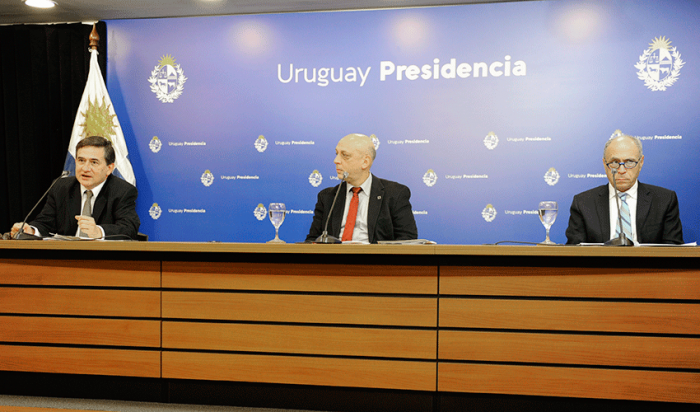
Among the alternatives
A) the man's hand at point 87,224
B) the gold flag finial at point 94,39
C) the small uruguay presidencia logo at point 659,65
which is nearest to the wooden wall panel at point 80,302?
the man's hand at point 87,224

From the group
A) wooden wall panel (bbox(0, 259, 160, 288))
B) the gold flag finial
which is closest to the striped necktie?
wooden wall panel (bbox(0, 259, 160, 288))

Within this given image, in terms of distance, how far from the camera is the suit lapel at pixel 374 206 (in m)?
3.22

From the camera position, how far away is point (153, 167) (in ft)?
14.6

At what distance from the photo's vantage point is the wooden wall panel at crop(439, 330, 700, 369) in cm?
204

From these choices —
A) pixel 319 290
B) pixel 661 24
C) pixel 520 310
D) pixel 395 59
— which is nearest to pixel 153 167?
pixel 395 59

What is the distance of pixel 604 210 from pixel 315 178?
2272 millimetres

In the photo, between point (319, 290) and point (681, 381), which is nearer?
point (681, 381)

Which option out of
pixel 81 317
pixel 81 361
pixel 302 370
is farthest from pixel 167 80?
pixel 302 370

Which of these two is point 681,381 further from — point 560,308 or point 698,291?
point 560,308

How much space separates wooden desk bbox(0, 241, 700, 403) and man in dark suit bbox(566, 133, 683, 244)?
0.93m

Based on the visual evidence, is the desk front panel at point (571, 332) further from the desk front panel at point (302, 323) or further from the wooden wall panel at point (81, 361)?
the wooden wall panel at point (81, 361)

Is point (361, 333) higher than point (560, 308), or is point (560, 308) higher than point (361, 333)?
point (560, 308)

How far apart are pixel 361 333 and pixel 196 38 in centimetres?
338

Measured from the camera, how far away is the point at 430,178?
13.6ft
